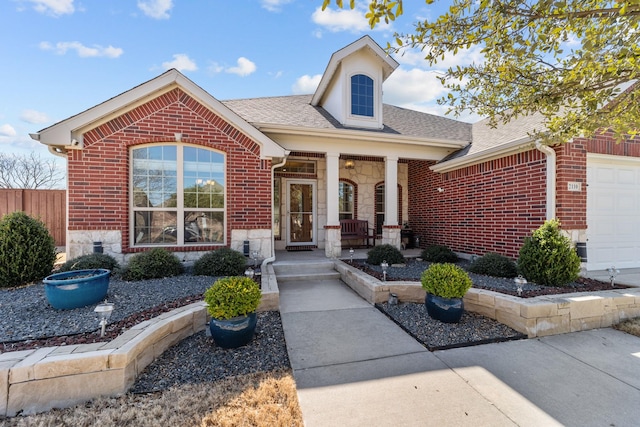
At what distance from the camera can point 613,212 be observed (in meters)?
5.97

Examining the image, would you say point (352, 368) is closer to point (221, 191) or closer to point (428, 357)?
point (428, 357)

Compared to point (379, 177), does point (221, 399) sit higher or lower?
lower

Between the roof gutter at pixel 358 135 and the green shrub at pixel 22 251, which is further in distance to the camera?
the roof gutter at pixel 358 135

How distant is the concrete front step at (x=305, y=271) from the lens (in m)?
6.01

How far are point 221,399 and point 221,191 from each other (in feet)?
15.6

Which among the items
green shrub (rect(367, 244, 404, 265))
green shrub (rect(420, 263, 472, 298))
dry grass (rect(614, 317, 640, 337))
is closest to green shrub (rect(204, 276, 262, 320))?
green shrub (rect(420, 263, 472, 298))

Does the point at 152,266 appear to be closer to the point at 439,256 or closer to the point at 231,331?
the point at 231,331

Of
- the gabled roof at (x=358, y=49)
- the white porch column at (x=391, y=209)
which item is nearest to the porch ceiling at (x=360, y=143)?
the white porch column at (x=391, y=209)

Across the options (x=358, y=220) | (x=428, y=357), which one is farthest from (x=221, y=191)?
(x=428, y=357)

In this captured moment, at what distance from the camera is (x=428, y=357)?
9.75ft

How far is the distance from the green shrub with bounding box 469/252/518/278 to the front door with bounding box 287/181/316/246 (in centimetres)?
503

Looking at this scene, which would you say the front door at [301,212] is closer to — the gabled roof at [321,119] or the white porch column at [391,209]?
the gabled roof at [321,119]

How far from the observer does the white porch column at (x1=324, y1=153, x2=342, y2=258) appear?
7211 millimetres

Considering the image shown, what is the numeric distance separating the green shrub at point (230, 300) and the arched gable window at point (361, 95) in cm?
648
